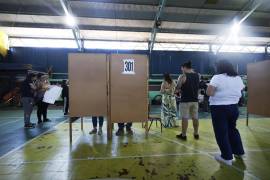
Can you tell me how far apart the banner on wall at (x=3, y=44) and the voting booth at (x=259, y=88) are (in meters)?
13.9

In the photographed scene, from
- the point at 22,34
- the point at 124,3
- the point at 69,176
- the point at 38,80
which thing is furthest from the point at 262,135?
the point at 22,34

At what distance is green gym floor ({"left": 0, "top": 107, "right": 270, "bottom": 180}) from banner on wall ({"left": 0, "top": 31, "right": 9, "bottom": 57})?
11771 millimetres

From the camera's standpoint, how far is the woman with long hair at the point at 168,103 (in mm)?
6492

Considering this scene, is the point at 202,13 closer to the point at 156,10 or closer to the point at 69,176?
the point at 156,10

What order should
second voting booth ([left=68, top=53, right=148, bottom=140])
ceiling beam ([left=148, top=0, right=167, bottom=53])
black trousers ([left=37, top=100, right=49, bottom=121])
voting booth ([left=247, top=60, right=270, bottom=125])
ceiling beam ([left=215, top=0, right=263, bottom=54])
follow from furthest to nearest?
ceiling beam ([left=215, top=0, right=263, bottom=54]) < ceiling beam ([left=148, top=0, right=167, bottom=53]) < black trousers ([left=37, top=100, right=49, bottom=121]) < voting booth ([left=247, top=60, right=270, bottom=125]) < second voting booth ([left=68, top=53, right=148, bottom=140])

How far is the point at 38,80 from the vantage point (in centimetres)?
741

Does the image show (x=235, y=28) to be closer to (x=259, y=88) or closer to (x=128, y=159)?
(x=259, y=88)

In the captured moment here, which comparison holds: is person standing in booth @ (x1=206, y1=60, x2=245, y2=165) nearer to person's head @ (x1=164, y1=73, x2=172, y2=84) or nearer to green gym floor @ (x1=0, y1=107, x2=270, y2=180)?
green gym floor @ (x1=0, y1=107, x2=270, y2=180)

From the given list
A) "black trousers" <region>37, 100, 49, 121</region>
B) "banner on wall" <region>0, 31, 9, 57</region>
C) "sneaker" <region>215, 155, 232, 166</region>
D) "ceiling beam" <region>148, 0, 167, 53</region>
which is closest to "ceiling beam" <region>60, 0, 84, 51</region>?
"banner on wall" <region>0, 31, 9, 57</region>

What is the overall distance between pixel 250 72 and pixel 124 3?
7.81 meters

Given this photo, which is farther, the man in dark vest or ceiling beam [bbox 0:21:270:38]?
ceiling beam [bbox 0:21:270:38]

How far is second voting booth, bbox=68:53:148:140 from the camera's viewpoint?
15.8 feet

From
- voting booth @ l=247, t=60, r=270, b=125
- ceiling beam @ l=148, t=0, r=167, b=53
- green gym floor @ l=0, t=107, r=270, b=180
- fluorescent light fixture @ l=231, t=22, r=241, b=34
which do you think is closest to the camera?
green gym floor @ l=0, t=107, r=270, b=180

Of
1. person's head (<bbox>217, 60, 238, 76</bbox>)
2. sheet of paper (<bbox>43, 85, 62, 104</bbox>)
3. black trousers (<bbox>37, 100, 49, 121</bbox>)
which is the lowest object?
black trousers (<bbox>37, 100, 49, 121</bbox>)
